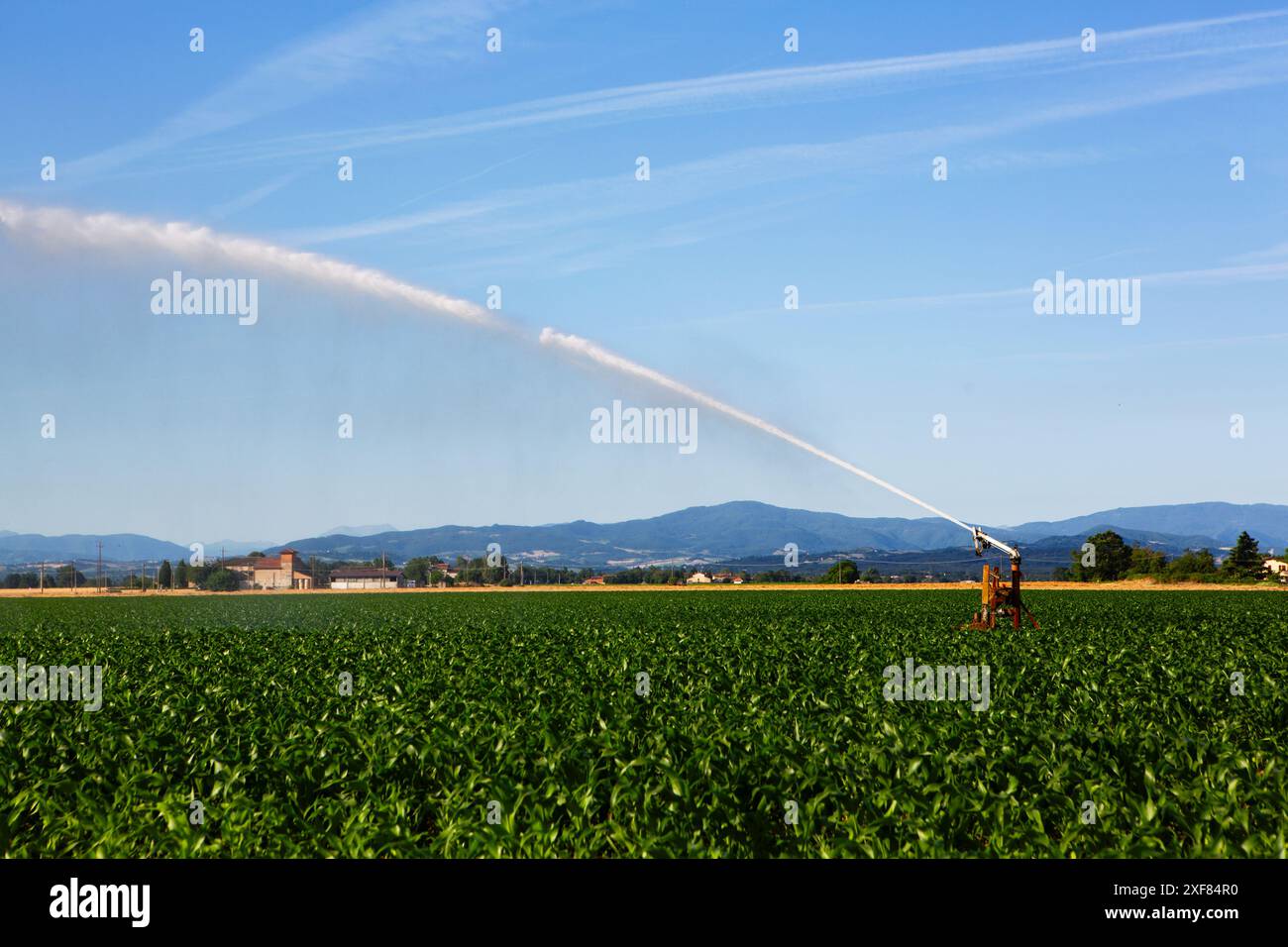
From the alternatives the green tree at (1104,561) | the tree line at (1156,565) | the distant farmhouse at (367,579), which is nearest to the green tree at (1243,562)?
the tree line at (1156,565)

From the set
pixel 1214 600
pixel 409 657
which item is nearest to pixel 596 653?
pixel 409 657

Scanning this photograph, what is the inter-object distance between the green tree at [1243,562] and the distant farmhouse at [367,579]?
326 ft

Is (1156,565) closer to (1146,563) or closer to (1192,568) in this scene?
(1146,563)

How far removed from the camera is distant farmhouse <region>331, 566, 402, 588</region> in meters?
150

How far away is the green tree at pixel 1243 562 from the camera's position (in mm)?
99938

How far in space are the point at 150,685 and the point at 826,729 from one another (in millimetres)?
13006

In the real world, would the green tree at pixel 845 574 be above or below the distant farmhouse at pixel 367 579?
above

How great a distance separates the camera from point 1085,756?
12391 mm

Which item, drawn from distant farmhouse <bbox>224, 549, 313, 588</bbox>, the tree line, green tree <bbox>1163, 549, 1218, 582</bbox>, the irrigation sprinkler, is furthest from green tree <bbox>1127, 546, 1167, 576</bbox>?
distant farmhouse <bbox>224, 549, 313, 588</bbox>

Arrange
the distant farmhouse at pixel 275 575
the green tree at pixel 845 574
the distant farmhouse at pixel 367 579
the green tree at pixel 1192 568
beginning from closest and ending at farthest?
the green tree at pixel 1192 568 < the green tree at pixel 845 574 < the distant farmhouse at pixel 275 575 < the distant farmhouse at pixel 367 579

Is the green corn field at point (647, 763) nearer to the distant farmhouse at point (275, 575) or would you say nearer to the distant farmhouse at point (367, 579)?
the distant farmhouse at point (275, 575)

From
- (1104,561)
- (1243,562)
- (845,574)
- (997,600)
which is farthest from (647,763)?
(1243,562)
